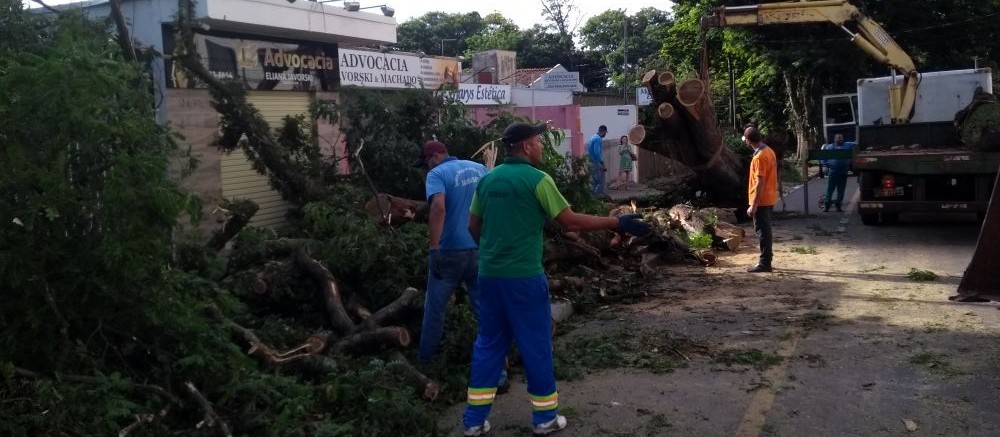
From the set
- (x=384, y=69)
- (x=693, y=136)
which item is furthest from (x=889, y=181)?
(x=384, y=69)

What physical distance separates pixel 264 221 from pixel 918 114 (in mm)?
11719

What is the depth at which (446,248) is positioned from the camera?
5.97m

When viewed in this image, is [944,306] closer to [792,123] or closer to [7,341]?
[7,341]

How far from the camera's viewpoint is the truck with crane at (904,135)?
39.8 feet

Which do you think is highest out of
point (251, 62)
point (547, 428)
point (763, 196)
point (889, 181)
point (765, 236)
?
point (251, 62)

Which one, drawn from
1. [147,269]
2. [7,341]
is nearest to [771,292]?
[147,269]

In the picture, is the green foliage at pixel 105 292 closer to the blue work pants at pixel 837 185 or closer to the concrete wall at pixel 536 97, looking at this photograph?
the blue work pants at pixel 837 185

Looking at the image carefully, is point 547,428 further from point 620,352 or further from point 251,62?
point 251,62

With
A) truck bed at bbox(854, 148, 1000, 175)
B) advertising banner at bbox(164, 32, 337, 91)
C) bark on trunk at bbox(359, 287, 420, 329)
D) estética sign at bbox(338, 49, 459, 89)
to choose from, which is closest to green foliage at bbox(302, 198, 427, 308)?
bark on trunk at bbox(359, 287, 420, 329)

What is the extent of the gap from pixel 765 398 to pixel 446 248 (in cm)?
221

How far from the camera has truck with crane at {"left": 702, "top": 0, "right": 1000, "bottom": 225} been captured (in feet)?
39.8

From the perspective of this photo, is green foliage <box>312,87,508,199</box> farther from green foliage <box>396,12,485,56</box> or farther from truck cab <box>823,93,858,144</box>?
green foliage <box>396,12,485,56</box>

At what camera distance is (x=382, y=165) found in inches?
379

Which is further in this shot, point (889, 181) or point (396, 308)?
point (889, 181)
